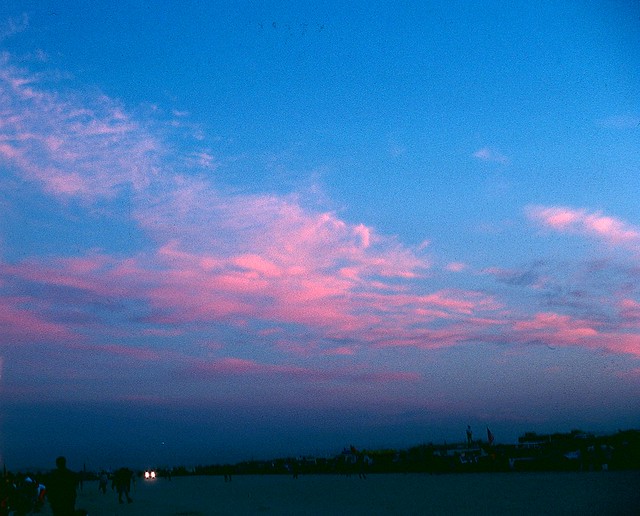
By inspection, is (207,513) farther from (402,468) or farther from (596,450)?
(402,468)

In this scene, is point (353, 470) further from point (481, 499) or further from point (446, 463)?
point (481, 499)

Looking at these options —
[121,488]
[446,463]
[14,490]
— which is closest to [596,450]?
[446,463]

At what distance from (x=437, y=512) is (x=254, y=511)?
6.77 meters

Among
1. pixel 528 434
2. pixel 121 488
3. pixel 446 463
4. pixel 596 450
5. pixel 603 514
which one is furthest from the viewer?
pixel 528 434

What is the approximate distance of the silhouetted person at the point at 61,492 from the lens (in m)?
9.87

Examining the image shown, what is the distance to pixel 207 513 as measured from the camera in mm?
22766

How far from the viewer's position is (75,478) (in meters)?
10.2

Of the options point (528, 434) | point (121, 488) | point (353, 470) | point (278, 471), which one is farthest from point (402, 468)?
point (121, 488)

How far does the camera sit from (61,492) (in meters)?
9.91

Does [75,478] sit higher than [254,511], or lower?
higher

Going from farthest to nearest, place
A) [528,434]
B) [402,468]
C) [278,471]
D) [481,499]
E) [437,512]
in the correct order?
[528,434] → [278,471] → [402,468] → [481,499] → [437,512]

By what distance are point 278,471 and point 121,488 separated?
9411 centimetres

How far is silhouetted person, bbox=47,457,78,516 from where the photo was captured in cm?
987

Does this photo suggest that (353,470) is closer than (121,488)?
No
